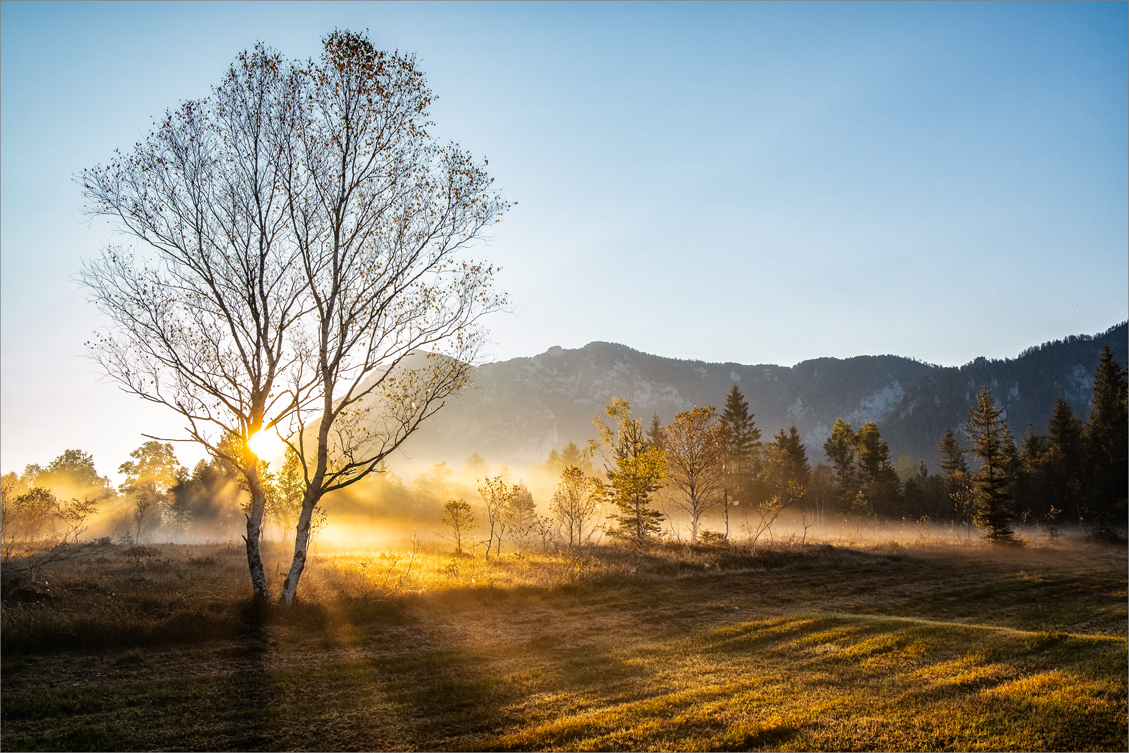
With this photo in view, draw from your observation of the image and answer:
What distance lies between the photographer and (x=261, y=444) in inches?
567

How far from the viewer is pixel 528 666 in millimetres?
10344

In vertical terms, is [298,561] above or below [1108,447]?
below

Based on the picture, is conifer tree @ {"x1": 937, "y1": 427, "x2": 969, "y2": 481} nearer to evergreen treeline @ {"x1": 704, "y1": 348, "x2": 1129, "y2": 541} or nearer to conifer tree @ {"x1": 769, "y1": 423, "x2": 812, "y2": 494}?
evergreen treeline @ {"x1": 704, "y1": 348, "x2": 1129, "y2": 541}

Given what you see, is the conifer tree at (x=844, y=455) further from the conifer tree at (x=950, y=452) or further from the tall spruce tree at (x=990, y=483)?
the tall spruce tree at (x=990, y=483)

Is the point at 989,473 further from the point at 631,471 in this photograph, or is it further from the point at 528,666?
the point at 528,666

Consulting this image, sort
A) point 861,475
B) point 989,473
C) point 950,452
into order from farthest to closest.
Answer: point 861,475, point 950,452, point 989,473

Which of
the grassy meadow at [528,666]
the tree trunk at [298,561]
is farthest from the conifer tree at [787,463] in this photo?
the tree trunk at [298,561]

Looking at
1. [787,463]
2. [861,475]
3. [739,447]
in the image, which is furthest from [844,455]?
[739,447]

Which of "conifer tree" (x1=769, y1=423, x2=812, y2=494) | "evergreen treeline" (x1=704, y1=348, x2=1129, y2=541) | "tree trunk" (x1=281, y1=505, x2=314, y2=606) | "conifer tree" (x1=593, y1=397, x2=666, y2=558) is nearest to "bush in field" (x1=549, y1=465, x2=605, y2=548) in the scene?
"conifer tree" (x1=593, y1=397, x2=666, y2=558)

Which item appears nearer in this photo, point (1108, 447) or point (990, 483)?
point (990, 483)

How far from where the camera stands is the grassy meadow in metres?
7.02

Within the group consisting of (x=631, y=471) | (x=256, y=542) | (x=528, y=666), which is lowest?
(x=528, y=666)

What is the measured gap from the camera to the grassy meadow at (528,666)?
7020mm

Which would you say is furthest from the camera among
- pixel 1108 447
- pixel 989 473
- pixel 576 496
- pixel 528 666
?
pixel 1108 447
